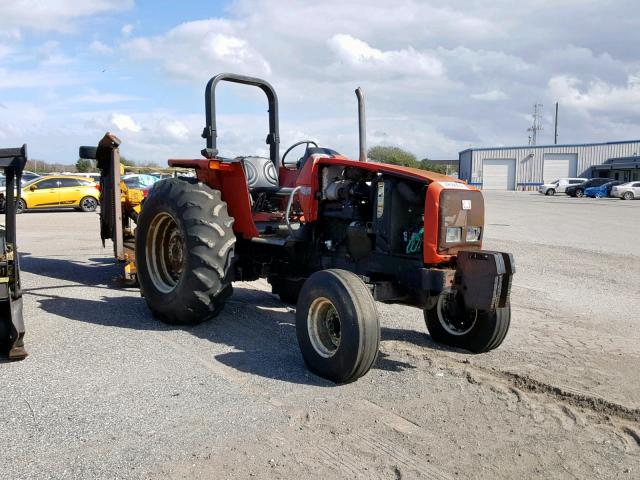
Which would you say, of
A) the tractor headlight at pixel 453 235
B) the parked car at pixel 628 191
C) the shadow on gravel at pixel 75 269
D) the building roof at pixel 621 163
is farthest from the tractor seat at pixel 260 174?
the building roof at pixel 621 163

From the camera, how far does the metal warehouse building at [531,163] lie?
66.4m

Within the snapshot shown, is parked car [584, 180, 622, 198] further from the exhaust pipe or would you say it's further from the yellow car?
the exhaust pipe

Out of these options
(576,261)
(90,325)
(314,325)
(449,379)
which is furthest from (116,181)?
(576,261)

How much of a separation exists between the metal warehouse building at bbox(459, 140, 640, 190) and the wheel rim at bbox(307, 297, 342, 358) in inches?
2481

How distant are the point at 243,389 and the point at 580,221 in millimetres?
18654

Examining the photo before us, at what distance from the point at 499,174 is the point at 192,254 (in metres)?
68.7

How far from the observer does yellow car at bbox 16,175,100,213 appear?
77.8ft

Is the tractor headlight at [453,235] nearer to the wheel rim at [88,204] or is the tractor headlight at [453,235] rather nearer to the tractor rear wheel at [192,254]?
the tractor rear wheel at [192,254]

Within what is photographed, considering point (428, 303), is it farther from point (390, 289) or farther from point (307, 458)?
point (307, 458)

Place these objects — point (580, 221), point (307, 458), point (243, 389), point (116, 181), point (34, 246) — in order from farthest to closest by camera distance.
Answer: point (580, 221) < point (34, 246) < point (116, 181) < point (243, 389) < point (307, 458)

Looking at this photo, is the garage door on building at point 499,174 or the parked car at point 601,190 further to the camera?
the garage door on building at point 499,174

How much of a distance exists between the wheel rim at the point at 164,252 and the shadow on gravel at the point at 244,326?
0.45 metres

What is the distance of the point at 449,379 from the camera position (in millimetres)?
4820

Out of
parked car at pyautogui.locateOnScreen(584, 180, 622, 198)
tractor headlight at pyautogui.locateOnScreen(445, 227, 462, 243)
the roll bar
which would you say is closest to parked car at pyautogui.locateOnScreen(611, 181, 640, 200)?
parked car at pyautogui.locateOnScreen(584, 180, 622, 198)
